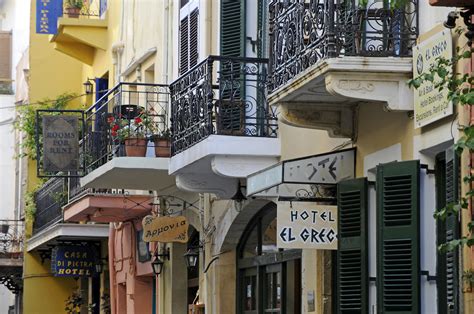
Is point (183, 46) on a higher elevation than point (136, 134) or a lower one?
higher

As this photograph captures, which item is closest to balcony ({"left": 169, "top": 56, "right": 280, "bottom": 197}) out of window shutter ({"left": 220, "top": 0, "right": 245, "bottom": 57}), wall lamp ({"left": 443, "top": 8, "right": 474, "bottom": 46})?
window shutter ({"left": 220, "top": 0, "right": 245, "bottom": 57})

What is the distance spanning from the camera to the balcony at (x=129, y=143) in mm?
19078

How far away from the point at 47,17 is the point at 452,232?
19237mm

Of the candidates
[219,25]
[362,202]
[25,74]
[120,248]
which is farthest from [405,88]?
[25,74]

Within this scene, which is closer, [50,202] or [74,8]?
[74,8]

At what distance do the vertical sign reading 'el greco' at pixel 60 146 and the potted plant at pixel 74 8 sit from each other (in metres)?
4.41

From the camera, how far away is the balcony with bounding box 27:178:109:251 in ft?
88.6

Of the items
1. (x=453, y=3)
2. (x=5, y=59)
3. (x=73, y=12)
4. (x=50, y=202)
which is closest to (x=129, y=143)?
(x=73, y=12)

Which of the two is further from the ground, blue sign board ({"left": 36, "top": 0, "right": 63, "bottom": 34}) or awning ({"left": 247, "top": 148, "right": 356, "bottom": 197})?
blue sign board ({"left": 36, "top": 0, "right": 63, "bottom": 34})

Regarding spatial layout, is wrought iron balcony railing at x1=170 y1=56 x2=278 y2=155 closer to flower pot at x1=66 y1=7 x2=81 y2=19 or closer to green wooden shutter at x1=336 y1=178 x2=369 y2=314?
green wooden shutter at x1=336 y1=178 x2=369 y2=314

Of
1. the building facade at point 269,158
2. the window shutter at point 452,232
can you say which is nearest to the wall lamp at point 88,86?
the building facade at point 269,158

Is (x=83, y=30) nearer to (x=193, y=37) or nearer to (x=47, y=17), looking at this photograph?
(x=47, y=17)

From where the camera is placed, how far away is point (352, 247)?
13422 mm

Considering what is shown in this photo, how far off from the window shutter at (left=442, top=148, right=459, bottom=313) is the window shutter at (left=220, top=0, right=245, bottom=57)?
20.4 feet
